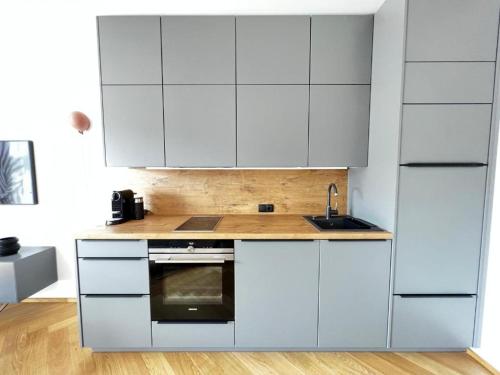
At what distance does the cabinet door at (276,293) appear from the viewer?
1783 mm

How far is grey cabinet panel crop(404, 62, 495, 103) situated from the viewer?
1.63m

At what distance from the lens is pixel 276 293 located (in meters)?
1.81

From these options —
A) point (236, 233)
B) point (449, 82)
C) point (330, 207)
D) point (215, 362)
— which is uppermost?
point (449, 82)

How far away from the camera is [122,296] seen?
1819 millimetres

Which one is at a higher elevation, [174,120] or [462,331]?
[174,120]

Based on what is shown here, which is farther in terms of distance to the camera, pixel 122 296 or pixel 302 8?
pixel 302 8

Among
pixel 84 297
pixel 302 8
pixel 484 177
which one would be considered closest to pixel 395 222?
pixel 484 177

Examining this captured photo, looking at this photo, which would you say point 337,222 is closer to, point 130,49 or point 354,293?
point 354,293

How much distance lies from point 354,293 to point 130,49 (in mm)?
2551

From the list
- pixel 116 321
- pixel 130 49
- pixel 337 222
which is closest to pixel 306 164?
pixel 337 222

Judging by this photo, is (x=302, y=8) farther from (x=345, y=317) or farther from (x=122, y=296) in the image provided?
A: (x=122, y=296)

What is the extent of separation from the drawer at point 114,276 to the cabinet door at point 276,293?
69 centimetres

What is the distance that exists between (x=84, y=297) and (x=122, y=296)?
279 mm

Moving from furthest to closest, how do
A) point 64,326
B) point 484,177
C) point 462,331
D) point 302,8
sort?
point 64,326
point 302,8
point 462,331
point 484,177
